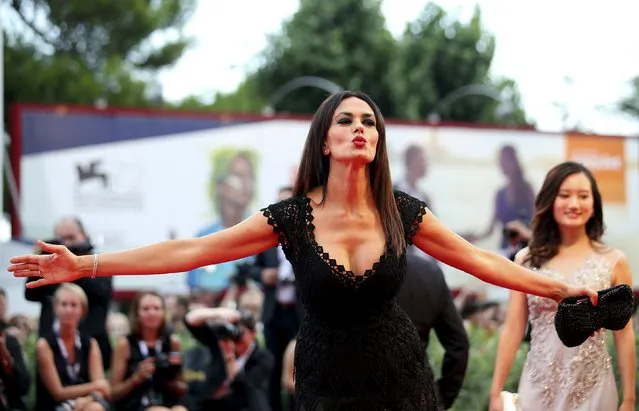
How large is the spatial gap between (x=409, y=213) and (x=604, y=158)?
1872cm

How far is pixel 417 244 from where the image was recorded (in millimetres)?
5391

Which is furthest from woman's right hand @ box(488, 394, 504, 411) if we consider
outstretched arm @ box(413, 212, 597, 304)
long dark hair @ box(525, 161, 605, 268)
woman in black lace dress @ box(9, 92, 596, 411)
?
woman in black lace dress @ box(9, 92, 596, 411)

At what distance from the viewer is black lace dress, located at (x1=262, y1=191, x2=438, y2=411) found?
502 centimetres

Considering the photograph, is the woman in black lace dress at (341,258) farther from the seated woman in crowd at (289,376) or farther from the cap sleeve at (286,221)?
the seated woman in crowd at (289,376)

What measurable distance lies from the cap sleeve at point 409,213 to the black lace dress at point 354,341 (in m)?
0.18

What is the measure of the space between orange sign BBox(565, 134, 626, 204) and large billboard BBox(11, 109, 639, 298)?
1.89 ft

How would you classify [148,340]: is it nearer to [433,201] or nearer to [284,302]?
[284,302]

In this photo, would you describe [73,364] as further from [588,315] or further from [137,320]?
[588,315]

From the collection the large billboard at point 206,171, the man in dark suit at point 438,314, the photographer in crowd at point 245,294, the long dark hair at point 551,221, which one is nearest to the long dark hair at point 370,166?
the man in dark suit at point 438,314

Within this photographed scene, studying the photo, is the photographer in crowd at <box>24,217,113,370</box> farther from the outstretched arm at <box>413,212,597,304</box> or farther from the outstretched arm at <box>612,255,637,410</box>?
the outstretched arm at <box>413,212,597,304</box>

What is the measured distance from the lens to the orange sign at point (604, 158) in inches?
910

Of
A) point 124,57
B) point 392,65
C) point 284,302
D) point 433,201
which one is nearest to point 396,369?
point 284,302

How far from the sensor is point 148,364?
9766 millimetres

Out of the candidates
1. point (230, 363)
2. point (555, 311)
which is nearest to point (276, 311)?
point (230, 363)
